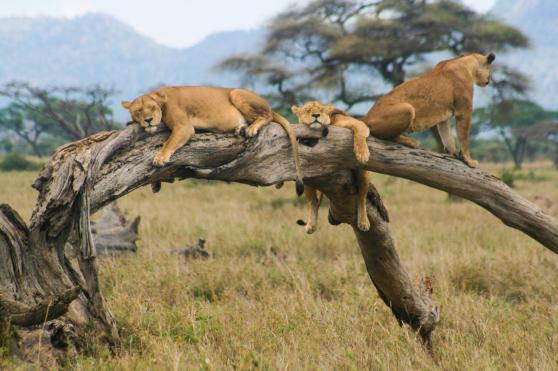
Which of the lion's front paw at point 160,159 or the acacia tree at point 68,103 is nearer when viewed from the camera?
the lion's front paw at point 160,159

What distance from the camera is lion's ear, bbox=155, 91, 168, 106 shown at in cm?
401

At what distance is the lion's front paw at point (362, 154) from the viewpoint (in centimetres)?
410

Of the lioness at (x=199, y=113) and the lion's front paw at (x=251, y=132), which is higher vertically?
the lioness at (x=199, y=113)

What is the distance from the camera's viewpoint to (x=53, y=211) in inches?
142

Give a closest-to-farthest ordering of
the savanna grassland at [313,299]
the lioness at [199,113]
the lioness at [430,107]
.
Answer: the lioness at [199,113] → the savanna grassland at [313,299] → the lioness at [430,107]

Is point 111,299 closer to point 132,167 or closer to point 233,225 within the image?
point 132,167

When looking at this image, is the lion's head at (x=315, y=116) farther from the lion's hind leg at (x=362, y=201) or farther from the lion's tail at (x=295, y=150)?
the lion's hind leg at (x=362, y=201)

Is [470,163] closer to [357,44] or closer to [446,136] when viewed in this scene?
[446,136]

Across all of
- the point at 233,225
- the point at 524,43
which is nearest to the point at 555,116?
the point at 524,43

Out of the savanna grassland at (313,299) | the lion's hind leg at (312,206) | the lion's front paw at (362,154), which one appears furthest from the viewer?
the lion's hind leg at (312,206)

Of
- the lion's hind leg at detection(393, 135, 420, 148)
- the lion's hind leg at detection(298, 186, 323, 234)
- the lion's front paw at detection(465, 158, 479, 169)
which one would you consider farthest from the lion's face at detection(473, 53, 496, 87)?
the lion's hind leg at detection(298, 186, 323, 234)

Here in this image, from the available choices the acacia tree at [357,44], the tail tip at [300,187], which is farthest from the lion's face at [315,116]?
the acacia tree at [357,44]

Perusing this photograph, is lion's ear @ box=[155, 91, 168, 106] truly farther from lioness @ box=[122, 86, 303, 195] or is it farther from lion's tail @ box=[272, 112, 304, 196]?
lion's tail @ box=[272, 112, 304, 196]

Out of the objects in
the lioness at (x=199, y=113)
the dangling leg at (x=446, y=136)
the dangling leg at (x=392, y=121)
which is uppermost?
the lioness at (x=199, y=113)
